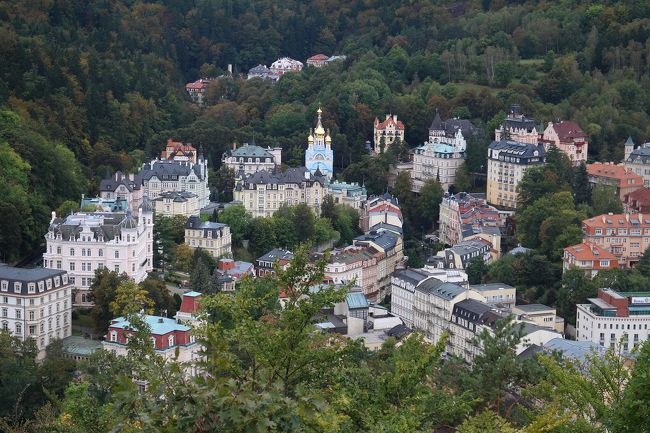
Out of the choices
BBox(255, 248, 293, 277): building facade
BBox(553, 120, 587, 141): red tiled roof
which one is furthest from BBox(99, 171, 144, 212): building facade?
BBox(553, 120, 587, 141): red tiled roof

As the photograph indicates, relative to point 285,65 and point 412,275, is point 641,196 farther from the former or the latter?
point 285,65

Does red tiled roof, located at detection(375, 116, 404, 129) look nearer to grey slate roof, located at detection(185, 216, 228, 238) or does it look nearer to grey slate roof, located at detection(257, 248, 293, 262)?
grey slate roof, located at detection(257, 248, 293, 262)

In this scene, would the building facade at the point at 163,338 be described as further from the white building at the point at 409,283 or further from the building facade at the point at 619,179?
the building facade at the point at 619,179

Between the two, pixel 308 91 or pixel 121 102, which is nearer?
pixel 121 102

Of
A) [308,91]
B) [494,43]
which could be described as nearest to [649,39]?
[494,43]

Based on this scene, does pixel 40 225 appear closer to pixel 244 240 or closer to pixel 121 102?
pixel 244 240

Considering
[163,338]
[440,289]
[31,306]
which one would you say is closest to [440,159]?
[440,289]
